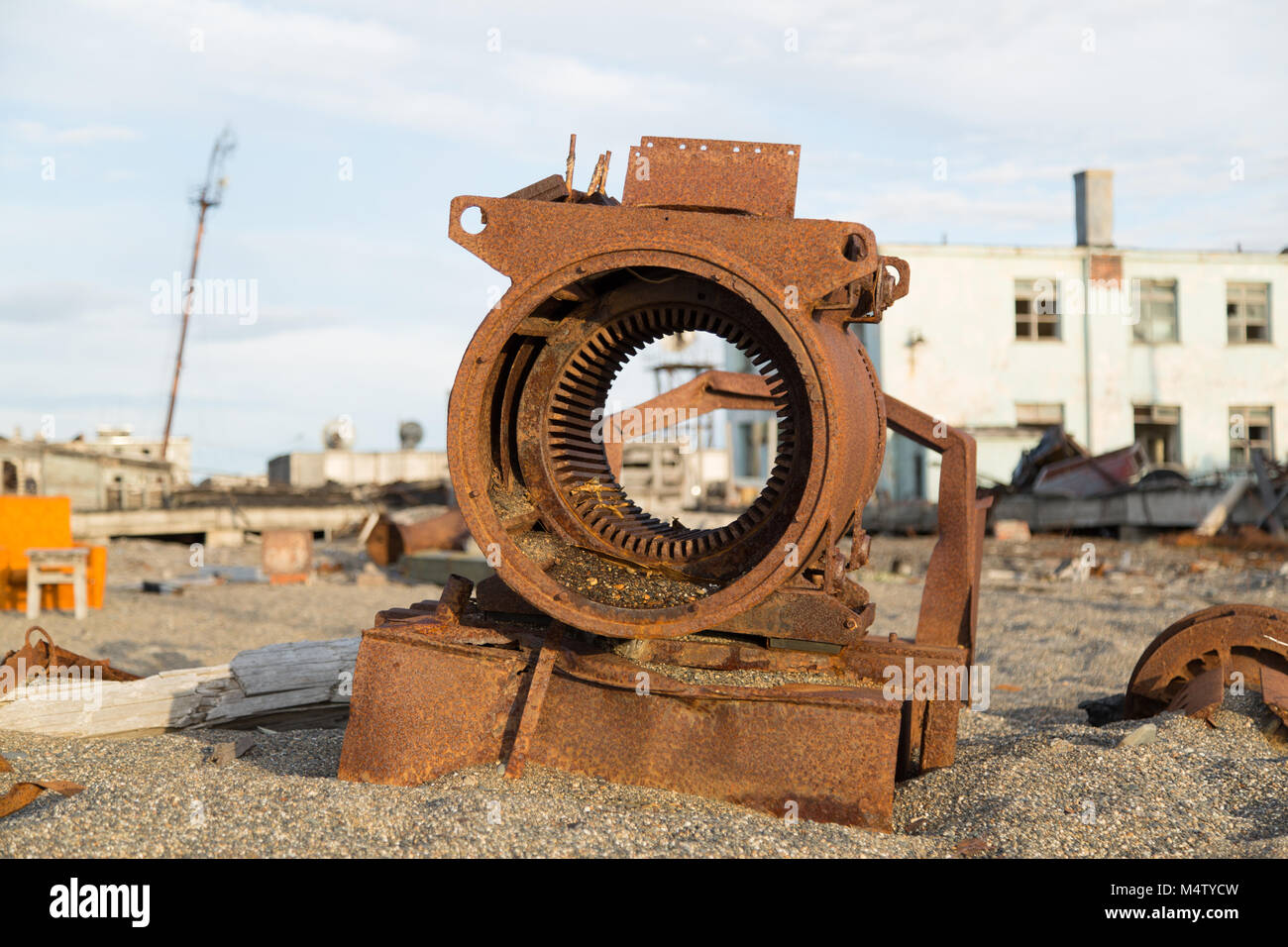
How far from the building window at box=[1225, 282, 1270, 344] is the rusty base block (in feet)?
79.5

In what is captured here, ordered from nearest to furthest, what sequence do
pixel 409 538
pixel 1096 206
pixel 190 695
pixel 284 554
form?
1. pixel 190 695
2. pixel 284 554
3. pixel 409 538
4. pixel 1096 206

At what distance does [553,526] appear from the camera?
3.56 meters

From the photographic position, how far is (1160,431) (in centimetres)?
2391

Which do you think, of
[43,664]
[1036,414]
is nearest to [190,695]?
[43,664]

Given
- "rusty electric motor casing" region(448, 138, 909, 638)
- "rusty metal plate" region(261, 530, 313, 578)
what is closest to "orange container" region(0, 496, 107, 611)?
"rusty metal plate" region(261, 530, 313, 578)

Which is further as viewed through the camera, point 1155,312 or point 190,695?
point 1155,312

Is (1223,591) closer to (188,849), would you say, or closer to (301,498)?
(188,849)

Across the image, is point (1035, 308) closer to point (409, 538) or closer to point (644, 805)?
point (409, 538)

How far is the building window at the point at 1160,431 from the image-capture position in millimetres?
23469

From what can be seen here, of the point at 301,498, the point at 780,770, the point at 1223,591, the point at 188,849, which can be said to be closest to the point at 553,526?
the point at 780,770

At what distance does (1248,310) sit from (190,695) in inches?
1002

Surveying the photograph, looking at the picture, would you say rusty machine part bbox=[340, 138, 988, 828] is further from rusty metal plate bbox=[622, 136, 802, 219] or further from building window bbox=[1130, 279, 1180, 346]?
building window bbox=[1130, 279, 1180, 346]

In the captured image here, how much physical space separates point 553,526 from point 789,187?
133cm

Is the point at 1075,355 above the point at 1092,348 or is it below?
below
